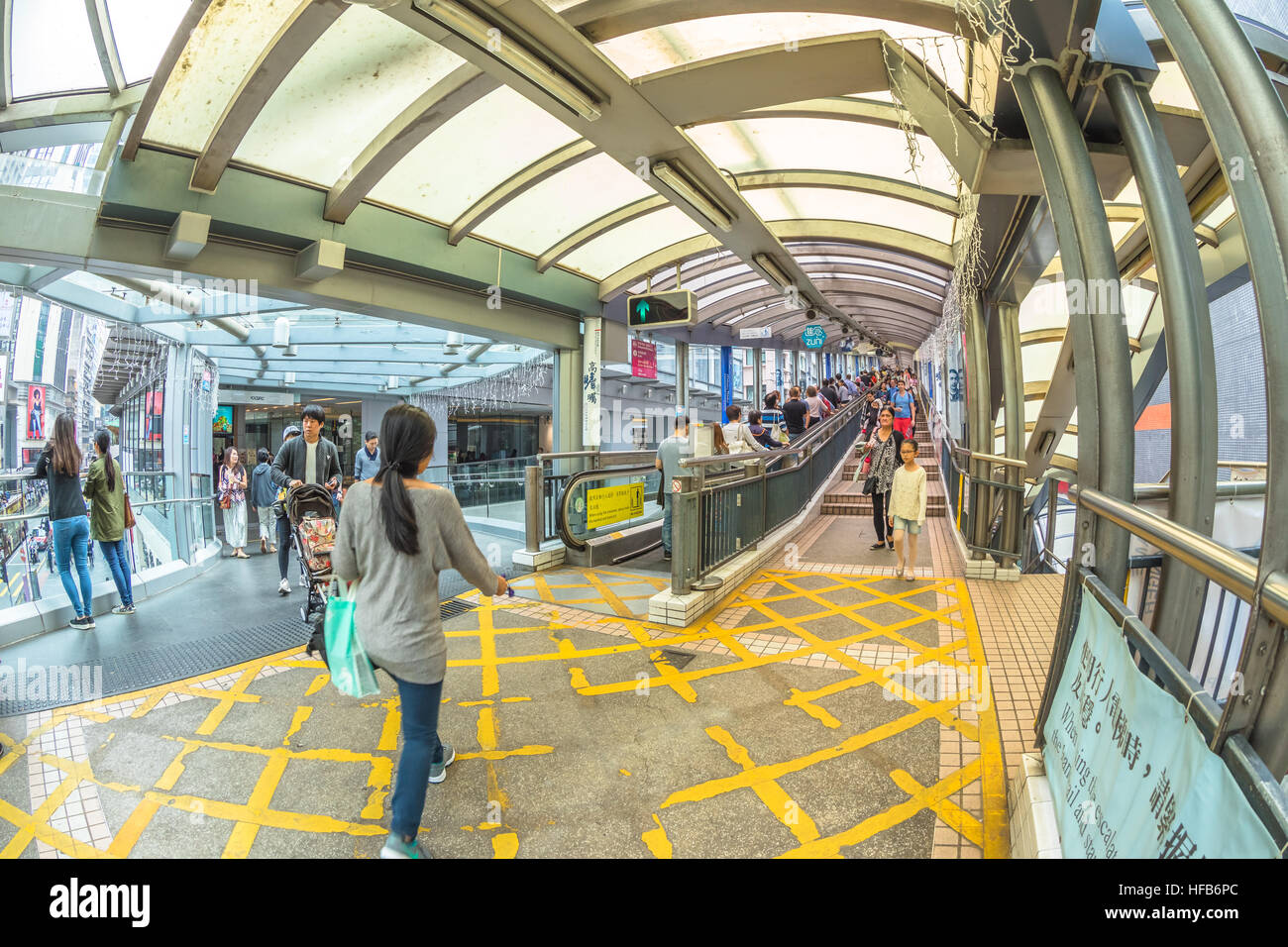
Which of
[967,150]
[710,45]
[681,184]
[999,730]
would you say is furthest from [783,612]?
[710,45]

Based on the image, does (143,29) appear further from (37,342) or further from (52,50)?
(37,342)

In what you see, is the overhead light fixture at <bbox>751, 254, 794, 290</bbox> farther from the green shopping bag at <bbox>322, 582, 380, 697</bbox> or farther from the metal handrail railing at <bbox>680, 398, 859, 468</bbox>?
the green shopping bag at <bbox>322, 582, 380, 697</bbox>

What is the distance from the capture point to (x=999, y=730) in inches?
111

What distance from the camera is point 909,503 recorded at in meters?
5.41

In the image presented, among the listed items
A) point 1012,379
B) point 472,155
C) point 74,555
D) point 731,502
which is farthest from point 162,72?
point 1012,379

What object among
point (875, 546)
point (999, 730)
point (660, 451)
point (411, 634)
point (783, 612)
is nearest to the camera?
point (411, 634)

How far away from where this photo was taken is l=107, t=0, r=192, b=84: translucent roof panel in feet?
11.8

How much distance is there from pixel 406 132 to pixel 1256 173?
15.9 ft

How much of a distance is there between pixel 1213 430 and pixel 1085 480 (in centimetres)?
38

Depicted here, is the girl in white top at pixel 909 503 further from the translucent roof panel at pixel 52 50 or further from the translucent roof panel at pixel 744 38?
the translucent roof panel at pixel 52 50

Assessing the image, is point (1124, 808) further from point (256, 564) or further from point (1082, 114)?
point (256, 564)

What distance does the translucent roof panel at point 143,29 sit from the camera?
361cm

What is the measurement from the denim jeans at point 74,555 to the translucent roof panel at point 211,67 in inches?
113

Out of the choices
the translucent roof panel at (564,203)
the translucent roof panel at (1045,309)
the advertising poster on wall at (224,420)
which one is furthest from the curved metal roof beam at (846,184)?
the advertising poster on wall at (224,420)
